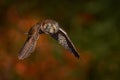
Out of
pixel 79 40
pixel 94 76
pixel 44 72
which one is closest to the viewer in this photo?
pixel 44 72

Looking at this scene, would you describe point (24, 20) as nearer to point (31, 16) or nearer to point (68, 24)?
point (31, 16)

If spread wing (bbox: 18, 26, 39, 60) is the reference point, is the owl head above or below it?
above

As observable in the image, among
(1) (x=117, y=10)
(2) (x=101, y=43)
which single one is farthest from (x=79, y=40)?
(1) (x=117, y=10)

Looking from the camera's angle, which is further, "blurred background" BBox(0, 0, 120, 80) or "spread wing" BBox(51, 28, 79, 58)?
"blurred background" BBox(0, 0, 120, 80)

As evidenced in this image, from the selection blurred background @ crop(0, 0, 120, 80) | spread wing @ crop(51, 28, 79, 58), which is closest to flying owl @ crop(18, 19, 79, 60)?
spread wing @ crop(51, 28, 79, 58)

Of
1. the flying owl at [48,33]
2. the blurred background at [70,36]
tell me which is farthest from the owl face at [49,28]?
the blurred background at [70,36]

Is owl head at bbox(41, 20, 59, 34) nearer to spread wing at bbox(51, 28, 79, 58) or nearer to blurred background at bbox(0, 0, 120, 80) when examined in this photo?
spread wing at bbox(51, 28, 79, 58)

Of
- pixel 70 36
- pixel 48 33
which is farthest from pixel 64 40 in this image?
pixel 70 36
